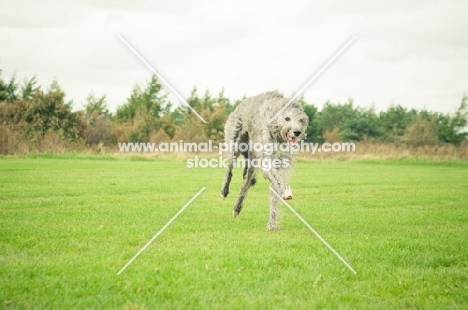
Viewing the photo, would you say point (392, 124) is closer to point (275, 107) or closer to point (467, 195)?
point (467, 195)

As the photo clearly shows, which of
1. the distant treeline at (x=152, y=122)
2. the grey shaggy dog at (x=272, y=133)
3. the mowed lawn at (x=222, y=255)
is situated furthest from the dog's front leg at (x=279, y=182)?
the distant treeline at (x=152, y=122)

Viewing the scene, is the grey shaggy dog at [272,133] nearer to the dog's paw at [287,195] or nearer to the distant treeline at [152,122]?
the dog's paw at [287,195]

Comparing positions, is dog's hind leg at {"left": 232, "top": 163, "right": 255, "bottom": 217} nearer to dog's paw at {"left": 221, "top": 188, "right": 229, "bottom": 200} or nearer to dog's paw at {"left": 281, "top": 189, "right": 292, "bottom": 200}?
dog's paw at {"left": 221, "top": 188, "right": 229, "bottom": 200}

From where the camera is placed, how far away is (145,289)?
15.8 ft

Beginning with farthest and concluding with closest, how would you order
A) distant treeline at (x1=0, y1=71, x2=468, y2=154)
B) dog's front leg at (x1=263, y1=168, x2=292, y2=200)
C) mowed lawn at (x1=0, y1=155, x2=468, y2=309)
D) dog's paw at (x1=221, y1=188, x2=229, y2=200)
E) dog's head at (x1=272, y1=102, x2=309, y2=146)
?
distant treeline at (x1=0, y1=71, x2=468, y2=154) → dog's paw at (x1=221, y1=188, x2=229, y2=200) → dog's head at (x1=272, y1=102, x2=309, y2=146) → dog's front leg at (x1=263, y1=168, x2=292, y2=200) → mowed lawn at (x1=0, y1=155, x2=468, y2=309)

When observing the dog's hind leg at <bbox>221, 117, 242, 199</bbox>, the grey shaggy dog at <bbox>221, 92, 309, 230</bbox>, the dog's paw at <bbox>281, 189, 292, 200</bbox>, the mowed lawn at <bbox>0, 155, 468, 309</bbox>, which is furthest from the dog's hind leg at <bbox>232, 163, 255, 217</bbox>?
the dog's paw at <bbox>281, 189, 292, 200</bbox>

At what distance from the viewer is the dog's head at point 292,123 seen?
8.02 meters

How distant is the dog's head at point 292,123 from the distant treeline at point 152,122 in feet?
89.4

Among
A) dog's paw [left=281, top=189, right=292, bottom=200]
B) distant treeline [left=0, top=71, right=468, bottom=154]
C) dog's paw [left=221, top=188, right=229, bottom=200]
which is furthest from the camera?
distant treeline [left=0, top=71, right=468, bottom=154]

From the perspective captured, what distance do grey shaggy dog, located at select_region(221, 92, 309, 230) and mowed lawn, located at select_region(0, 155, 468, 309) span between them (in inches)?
28.1

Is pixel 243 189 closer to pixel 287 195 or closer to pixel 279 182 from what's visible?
pixel 279 182

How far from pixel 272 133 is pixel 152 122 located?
142ft

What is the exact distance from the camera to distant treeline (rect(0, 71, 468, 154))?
38625 millimetres

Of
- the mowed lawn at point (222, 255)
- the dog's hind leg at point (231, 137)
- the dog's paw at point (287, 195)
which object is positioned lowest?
the mowed lawn at point (222, 255)
